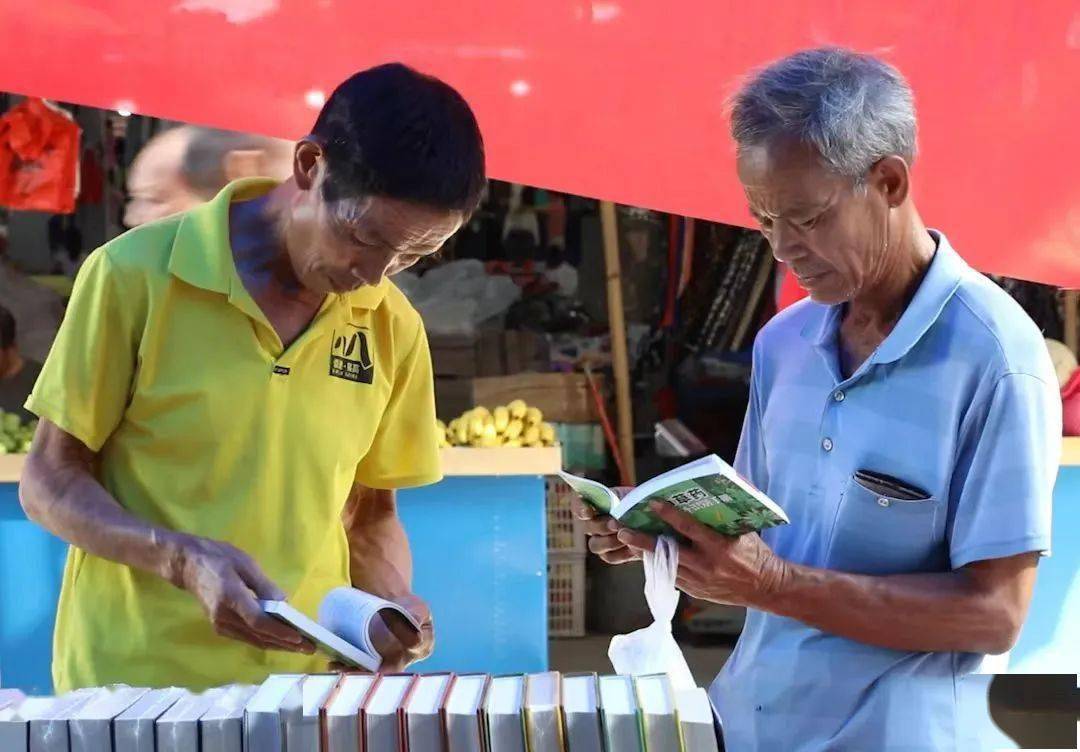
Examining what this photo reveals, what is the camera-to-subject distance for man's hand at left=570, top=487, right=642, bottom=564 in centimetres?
174

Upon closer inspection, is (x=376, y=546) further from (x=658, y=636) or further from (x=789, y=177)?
(x=789, y=177)

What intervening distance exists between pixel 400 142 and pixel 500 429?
2786 millimetres

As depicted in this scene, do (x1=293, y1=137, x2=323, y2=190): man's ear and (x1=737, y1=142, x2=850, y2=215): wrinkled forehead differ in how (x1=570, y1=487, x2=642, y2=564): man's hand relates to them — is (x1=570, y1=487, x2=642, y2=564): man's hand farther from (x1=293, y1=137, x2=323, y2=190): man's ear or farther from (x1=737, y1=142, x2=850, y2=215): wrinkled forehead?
(x1=293, y1=137, x2=323, y2=190): man's ear

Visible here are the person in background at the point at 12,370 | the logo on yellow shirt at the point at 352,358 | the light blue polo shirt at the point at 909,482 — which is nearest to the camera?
the light blue polo shirt at the point at 909,482

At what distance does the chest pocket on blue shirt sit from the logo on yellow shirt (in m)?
0.74

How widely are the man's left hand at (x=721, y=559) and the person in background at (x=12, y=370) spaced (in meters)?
4.10

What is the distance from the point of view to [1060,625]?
4.23 metres

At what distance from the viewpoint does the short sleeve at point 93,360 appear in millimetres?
1744

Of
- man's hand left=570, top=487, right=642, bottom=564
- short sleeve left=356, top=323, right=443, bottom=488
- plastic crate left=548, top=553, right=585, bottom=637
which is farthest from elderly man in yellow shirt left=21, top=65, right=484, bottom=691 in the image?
plastic crate left=548, top=553, right=585, bottom=637

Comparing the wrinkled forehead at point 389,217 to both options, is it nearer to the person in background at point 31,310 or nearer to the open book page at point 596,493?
the open book page at point 596,493

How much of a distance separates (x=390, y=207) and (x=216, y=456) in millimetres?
431

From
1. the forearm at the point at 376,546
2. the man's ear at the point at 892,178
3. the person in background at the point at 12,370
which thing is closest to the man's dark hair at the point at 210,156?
the person in background at the point at 12,370

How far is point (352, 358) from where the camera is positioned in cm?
194

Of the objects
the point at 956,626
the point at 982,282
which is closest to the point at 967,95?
the point at 982,282
